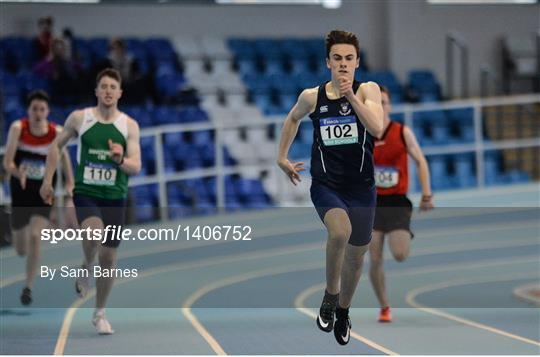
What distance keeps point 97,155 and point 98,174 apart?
0.13 m

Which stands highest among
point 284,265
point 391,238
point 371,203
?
point 371,203

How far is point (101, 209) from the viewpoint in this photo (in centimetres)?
938

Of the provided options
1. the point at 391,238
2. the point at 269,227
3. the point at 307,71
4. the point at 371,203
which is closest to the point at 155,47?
the point at 307,71

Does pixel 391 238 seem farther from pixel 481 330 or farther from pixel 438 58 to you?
pixel 438 58

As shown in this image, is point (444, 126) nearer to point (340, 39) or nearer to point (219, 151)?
point (219, 151)

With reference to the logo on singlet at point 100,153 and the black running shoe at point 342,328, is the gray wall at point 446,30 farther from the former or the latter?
the black running shoe at point 342,328

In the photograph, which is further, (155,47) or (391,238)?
(155,47)

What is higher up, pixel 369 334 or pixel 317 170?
pixel 317 170

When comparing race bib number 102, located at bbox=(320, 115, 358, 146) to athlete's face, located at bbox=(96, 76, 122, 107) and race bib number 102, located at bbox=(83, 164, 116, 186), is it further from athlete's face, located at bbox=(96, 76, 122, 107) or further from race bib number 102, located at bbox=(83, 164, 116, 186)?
race bib number 102, located at bbox=(83, 164, 116, 186)

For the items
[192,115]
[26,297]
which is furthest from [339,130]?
[192,115]

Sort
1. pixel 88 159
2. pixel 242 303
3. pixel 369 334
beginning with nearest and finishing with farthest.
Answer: pixel 88 159 < pixel 369 334 < pixel 242 303

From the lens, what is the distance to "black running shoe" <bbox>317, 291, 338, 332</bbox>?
748cm

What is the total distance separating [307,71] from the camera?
2031 centimetres

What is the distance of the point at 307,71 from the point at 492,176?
11.5 feet
